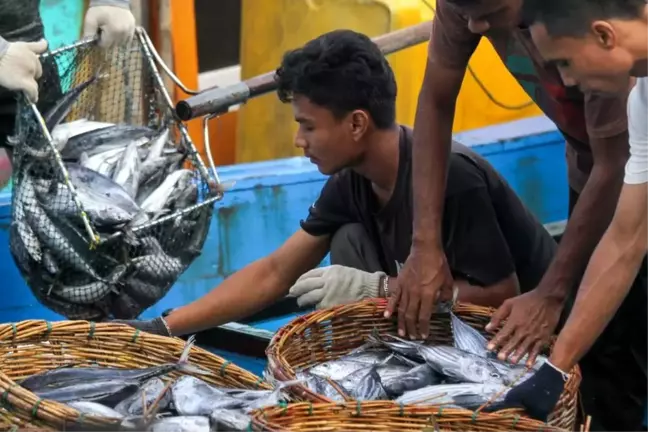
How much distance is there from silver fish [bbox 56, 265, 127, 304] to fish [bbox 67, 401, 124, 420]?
4.12ft

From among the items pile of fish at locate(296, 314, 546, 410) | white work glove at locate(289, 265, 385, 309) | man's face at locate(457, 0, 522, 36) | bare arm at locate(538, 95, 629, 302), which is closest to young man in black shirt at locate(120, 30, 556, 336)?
white work glove at locate(289, 265, 385, 309)

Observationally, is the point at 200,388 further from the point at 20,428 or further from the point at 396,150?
the point at 396,150

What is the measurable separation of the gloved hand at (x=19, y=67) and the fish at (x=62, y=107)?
218 mm

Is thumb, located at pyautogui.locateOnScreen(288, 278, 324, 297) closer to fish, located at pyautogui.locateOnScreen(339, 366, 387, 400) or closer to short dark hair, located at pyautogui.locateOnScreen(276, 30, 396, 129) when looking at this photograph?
short dark hair, located at pyautogui.locateOnScreen(276, 30, 396, 129)

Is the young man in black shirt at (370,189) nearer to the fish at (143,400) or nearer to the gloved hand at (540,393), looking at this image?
the fish at (143,400)

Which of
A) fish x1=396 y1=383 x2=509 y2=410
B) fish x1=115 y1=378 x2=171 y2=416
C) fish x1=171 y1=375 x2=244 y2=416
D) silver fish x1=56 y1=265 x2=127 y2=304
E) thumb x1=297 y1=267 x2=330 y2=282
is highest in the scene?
fish x1=171 y1=375 x2=244 y2=416

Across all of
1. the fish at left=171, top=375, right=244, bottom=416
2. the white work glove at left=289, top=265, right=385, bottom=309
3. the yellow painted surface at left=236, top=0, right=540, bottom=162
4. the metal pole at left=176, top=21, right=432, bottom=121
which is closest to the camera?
the fish at left=171, top=375, right=244, bottom=416

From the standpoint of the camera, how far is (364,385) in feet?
8.73

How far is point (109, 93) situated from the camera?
175 inches

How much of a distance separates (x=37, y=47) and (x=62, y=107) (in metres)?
0.26

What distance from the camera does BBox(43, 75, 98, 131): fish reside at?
13.1ft

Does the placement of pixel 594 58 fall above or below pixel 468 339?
above

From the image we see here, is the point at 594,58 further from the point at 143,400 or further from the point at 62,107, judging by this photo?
the point at 62,107

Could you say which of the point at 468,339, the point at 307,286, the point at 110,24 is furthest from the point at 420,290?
the point at 110,24
